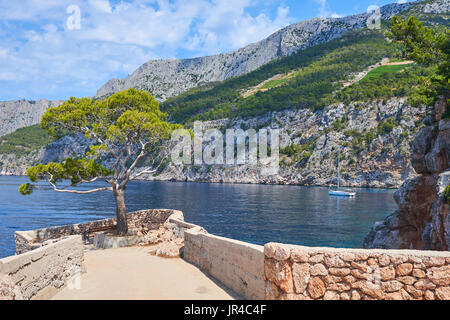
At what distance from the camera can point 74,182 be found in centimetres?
2033

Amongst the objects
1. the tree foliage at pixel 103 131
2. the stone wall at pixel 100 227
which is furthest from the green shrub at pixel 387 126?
the stone wall at pixel 100 227

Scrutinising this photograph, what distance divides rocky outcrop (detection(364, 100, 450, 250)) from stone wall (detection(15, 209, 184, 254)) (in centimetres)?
1372

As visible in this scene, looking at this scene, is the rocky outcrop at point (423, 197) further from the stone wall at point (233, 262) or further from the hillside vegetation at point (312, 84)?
the hillside vegetation at point (312, 84)

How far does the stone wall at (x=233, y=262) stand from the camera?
24.7ft

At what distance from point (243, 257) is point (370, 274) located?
2964mm

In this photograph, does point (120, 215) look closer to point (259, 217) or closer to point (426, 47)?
point (426, 47)

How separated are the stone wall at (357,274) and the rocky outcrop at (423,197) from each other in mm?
12310

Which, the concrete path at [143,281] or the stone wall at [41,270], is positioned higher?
the stone wall at [41,270]

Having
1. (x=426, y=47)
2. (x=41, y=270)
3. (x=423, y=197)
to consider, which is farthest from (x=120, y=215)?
(x=426, y=47)

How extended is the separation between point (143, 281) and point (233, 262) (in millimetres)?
3140

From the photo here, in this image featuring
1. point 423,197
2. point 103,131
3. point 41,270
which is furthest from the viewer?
point 423,197

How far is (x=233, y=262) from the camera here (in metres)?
8.73

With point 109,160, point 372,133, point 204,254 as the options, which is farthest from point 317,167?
point 204,254
